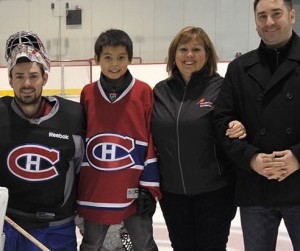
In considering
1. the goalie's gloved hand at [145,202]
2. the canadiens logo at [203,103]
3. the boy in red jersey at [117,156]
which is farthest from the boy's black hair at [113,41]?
the goalie's gloved hand at [145,202]

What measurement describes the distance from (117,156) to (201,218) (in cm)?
43

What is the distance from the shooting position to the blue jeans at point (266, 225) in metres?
1.57

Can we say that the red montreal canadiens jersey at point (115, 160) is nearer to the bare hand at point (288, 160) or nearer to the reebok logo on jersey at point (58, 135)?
the reebok logo on jersey at point (58, 135)

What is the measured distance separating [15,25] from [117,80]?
1018 cm

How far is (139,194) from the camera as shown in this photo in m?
1.82

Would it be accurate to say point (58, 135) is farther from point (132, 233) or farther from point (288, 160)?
point (288, 160)

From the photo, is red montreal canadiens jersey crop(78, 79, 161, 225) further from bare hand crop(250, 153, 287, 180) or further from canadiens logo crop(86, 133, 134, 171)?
bare hand crop(250, 153, 287, 180)

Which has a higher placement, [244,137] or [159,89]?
[159,89]

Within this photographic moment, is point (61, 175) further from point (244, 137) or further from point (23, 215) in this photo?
point (244, 137)

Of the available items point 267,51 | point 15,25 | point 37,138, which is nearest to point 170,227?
point 37,138

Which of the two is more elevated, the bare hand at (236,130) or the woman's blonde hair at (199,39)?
the woman's blonde hair at (199,39)

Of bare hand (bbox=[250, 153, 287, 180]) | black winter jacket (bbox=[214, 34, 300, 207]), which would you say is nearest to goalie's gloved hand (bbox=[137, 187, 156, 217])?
black winter jacket (bbox=[214, 34, 300, 207])

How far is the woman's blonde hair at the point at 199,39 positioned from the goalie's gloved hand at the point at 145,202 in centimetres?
52

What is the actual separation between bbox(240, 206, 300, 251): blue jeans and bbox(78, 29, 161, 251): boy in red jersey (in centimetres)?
40
